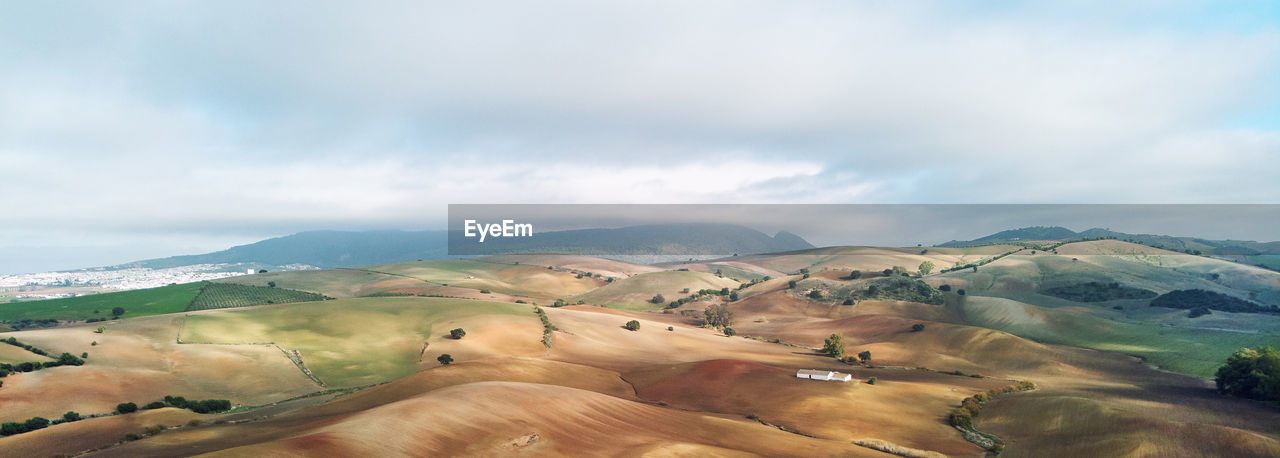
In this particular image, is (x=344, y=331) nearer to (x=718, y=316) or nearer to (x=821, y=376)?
(x=821, y=376)

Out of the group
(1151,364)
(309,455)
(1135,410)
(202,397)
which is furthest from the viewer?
(1151,364)

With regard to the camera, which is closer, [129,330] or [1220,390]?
[1220,390]

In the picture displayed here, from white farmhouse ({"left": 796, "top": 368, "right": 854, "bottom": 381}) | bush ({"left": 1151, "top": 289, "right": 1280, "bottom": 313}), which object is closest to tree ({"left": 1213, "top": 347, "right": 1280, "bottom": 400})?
white farmhouse ({"left": 796, "top": 368, "right": 854, "bottom": 381})

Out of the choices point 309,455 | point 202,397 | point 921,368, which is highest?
point 309,455

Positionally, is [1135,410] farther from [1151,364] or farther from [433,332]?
[433,332]

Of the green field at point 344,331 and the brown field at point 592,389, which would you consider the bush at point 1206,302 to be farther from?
the green field at point 344,331

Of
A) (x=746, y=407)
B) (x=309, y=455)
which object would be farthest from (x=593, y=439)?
(x=746, y=407)

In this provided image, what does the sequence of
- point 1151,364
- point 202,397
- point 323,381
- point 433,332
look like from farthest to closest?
point 433,332 → point 1151,364 → point 323,381 → point 202,397

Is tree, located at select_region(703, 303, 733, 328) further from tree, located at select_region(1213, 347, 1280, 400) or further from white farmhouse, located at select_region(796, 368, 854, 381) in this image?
tree, located at select_region(1213, 347, 1280, 400)
